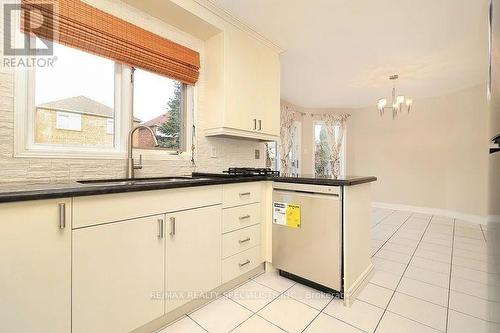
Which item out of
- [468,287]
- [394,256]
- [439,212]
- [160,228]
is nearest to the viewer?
[160,228]

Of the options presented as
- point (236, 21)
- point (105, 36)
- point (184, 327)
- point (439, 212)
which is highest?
point (236, 21)

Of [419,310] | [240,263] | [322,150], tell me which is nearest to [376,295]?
[419,310]

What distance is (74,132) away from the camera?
5.18 ft

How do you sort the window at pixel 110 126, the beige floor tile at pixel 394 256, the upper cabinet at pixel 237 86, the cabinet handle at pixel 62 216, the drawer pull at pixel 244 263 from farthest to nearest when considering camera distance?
the beige floor tile at pixel 394 256 < the upper cabinet at pixel 237 86 < the drawer pull at pixel 244 263 < the window at pixel 110 126 < the cabinet handle at pixel 62 216

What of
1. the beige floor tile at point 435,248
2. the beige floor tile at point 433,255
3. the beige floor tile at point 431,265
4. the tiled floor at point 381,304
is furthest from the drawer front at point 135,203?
the beige floor tile at point 435,248

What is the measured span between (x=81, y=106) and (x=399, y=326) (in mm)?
2568

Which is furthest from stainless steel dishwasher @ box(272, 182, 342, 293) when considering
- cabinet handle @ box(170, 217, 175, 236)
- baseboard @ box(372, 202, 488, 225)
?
baseboard @ box(372, 202, 488, 225)

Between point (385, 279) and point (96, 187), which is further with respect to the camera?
point (385, 279)

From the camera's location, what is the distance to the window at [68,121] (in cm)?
152

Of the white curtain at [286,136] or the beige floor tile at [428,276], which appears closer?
the beige floor tile at [428,276]

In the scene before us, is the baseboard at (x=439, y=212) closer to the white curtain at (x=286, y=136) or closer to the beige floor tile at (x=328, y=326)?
the white curtain at (x=286, y=136)

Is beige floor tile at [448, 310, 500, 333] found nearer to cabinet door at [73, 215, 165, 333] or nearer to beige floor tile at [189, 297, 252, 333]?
beige floor tile at [189, 297, 252, 333]

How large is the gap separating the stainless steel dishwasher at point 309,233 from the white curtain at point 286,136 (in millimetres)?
3000

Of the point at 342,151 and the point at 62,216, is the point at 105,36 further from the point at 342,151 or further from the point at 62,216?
the point at 342,151
